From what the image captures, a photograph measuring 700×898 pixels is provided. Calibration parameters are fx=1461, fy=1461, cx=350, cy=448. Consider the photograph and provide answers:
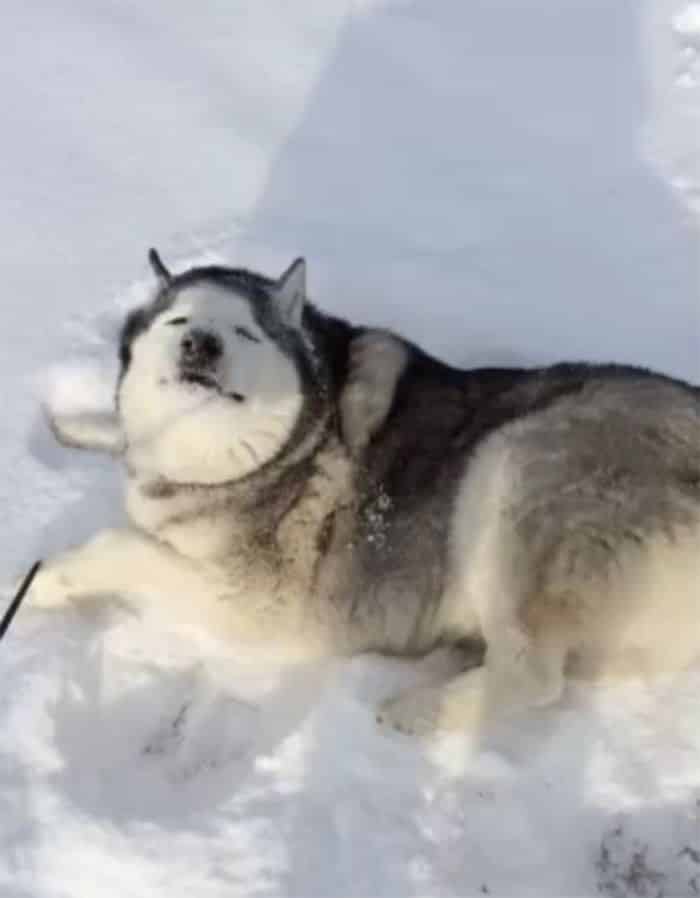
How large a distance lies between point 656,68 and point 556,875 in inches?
156

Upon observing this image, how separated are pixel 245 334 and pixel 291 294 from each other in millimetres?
280

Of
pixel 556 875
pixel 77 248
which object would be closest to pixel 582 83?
pixel 77 248

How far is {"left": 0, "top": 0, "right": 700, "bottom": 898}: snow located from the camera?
3768mm

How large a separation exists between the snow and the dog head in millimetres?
537

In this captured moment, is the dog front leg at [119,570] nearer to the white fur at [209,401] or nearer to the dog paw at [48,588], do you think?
the dog paw at [48,588]

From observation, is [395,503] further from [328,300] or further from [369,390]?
[328,300]

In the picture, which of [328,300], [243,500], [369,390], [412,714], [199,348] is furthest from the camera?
[328,300]

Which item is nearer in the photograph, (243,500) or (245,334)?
(245,334)

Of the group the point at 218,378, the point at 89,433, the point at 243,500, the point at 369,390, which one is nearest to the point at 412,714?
the point at 243,500

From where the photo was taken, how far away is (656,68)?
6.45 meters

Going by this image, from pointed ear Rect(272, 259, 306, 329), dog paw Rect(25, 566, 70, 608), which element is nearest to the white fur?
pointed ear Rect(272, 259, 306, 329)

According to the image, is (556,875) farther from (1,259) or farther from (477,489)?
(1,259)

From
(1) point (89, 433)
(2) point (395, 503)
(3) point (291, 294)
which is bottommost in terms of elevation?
(1) point (89, 433)

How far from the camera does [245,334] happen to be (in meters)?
4.05
